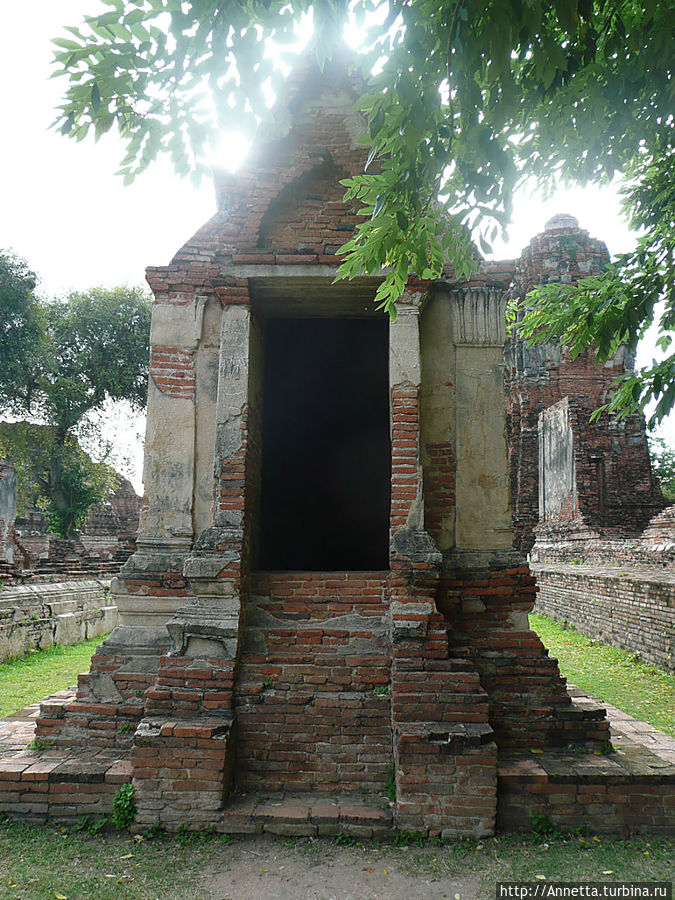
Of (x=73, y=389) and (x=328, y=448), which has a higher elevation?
(x=73, y=389)

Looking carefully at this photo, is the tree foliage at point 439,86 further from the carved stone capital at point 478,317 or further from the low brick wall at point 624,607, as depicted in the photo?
the low brick wall at point 624,607

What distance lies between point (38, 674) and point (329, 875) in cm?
607

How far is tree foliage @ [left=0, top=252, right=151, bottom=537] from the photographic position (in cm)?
2392

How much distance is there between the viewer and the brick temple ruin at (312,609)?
3955 mm

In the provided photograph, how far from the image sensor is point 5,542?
17203 millimetres

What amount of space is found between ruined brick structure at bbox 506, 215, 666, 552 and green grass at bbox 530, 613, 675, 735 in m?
6.55

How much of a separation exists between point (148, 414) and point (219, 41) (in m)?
3.06

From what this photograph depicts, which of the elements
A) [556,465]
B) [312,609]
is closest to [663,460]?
[556,465]

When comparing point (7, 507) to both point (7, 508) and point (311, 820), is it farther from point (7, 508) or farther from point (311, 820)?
point (311, 820)

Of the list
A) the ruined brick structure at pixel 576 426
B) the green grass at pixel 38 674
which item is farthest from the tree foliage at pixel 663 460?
the green grass at pixel 38 674

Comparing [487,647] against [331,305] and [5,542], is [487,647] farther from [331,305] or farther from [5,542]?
[5,542]

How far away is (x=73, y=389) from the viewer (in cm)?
2416

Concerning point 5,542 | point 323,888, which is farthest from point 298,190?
point 5,542

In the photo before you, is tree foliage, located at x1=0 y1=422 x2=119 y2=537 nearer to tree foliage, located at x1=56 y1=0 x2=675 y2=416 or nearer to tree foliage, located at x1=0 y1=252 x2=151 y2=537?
tree foliage, located at x1=0 y1=252 x2=151 y2=537
